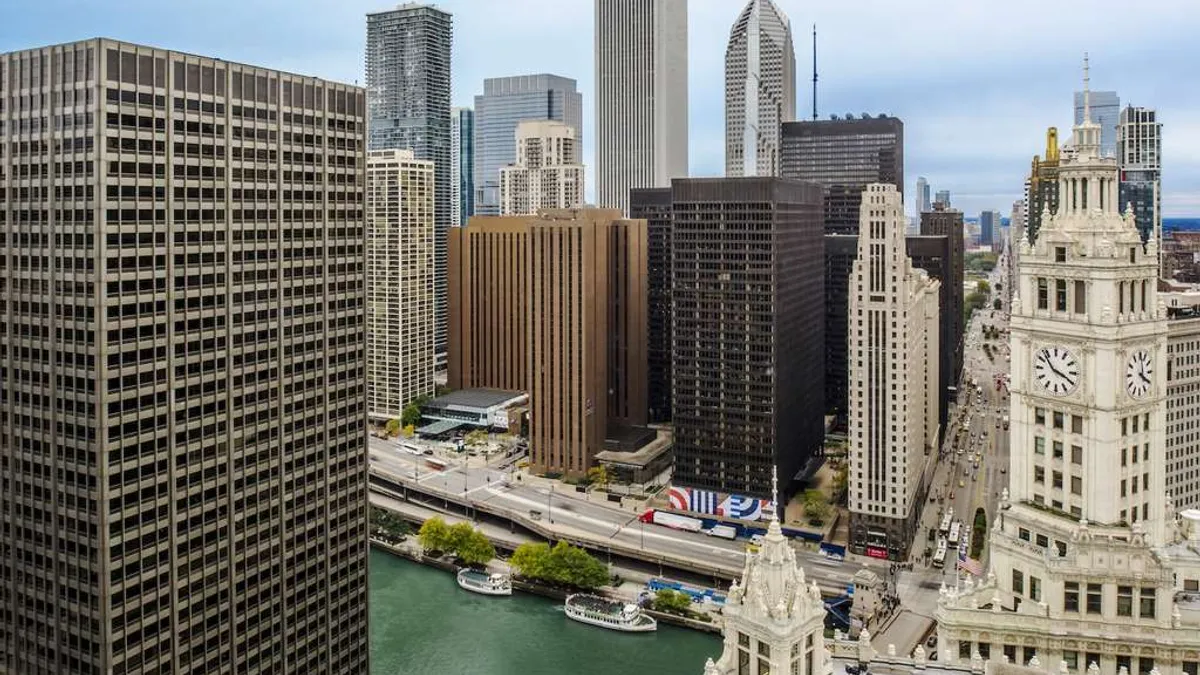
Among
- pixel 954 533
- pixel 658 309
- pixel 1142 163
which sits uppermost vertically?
pixel 1142 163

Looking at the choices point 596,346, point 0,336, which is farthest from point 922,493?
point 0,336

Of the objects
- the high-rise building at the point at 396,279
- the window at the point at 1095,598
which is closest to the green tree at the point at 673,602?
the window at the point at 1095,598

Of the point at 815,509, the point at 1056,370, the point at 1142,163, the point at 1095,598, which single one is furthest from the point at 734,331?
the point at 1142,163

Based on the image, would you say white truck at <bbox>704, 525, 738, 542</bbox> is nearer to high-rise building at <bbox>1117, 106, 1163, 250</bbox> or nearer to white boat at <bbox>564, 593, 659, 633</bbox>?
white boat at <bbox>564, 593, 659, 633</bbox>

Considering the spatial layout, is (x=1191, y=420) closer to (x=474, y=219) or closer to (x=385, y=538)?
(x=385, y=538)

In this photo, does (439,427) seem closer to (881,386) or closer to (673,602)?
(673,602)

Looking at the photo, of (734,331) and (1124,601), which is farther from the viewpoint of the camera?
(734,331)

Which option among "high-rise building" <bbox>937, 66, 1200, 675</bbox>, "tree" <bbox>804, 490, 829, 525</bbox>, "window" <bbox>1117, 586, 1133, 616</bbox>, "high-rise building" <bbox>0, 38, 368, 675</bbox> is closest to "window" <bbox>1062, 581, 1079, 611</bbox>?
"high-rise building" <bbox>937, 66, 1200, 675</bbox>
